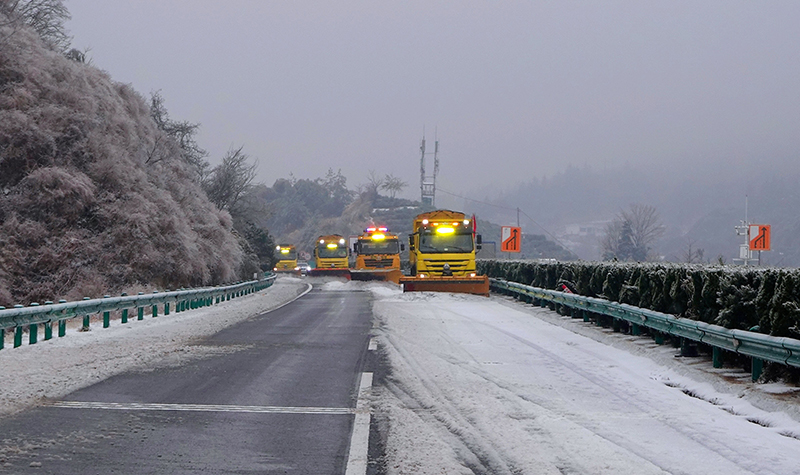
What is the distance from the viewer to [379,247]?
151ft

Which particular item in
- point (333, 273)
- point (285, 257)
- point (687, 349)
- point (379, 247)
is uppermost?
point (379, 247)

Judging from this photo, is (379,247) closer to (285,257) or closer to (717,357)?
(285,257)

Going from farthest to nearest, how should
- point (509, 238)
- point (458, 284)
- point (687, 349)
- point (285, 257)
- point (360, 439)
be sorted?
point (285, 257) → point (509, 238) → point (458, 284) → point (687, 349) → point (360, 439)

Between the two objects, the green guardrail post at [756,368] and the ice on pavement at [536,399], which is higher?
the green guardrail post at [756,368]

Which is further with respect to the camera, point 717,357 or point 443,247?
point 443,247

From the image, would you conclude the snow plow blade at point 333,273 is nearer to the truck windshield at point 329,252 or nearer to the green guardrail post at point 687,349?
the truck windshield at point 329,252

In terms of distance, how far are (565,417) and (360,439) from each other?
2.13 meters

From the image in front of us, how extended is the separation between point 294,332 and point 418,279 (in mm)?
15110

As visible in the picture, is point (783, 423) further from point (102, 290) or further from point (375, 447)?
point (102, 290)

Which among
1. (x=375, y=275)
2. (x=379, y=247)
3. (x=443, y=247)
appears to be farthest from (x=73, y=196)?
(x=379, y=247)

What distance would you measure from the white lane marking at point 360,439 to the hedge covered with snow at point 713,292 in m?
4.97

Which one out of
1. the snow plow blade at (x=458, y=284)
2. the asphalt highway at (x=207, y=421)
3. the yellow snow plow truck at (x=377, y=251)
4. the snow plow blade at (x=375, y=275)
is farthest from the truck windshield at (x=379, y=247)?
the asphalt highway at (x=207, y=421)

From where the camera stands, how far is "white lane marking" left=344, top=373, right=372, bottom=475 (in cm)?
548

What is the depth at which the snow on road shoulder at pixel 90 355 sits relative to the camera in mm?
8484
